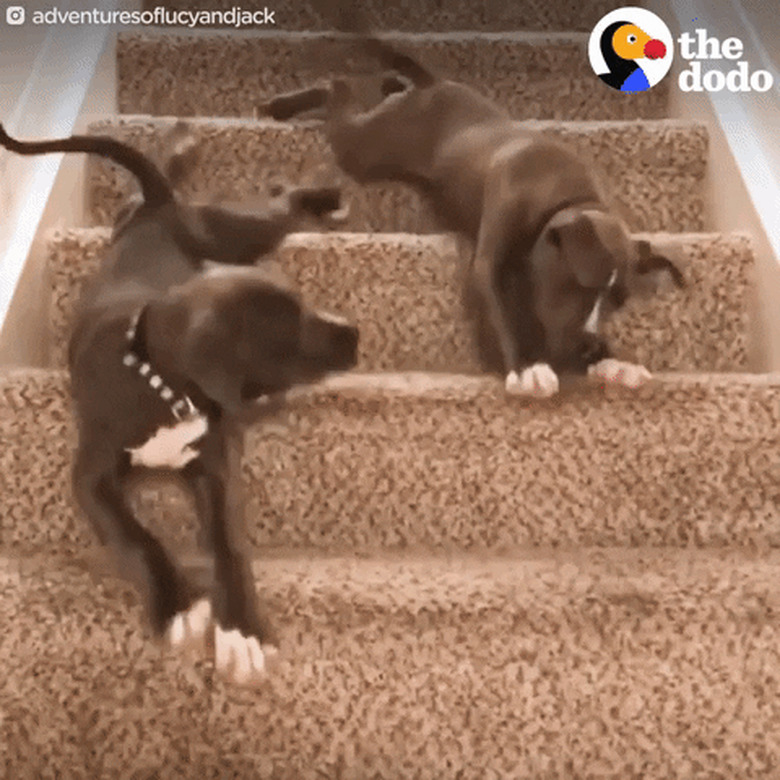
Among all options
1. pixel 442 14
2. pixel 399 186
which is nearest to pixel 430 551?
pixel 399 186

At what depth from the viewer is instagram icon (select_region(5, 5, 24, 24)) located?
0.97m

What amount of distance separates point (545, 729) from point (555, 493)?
0.65 feet

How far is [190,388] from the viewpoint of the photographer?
0.68 metres

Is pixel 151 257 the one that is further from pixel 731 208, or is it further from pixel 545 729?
pixel 731 208

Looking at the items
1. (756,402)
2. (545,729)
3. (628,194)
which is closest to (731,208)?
(628,194)

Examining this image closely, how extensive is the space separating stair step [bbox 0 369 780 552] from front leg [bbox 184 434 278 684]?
0.34 feet

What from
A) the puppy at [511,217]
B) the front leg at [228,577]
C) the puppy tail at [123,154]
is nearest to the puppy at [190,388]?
the front leg at [228,577]

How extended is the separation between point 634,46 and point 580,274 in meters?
0.31

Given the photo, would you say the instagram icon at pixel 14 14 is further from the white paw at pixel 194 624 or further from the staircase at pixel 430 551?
the white paw at pixel 194 624

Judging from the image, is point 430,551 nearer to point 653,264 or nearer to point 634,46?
point 653,264

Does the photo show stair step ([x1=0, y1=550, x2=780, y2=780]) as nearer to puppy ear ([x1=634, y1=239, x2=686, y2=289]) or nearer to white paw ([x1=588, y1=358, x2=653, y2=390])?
white paw ([x1=588, y1=358, x2=653, y2=390])

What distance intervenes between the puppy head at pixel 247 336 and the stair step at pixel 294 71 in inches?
22.6

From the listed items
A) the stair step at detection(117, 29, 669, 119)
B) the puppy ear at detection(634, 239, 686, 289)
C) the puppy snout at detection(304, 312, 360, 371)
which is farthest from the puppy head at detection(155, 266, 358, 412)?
the stair step at detection(117, 29, 669, 119)

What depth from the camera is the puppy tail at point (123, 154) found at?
0.92 m
